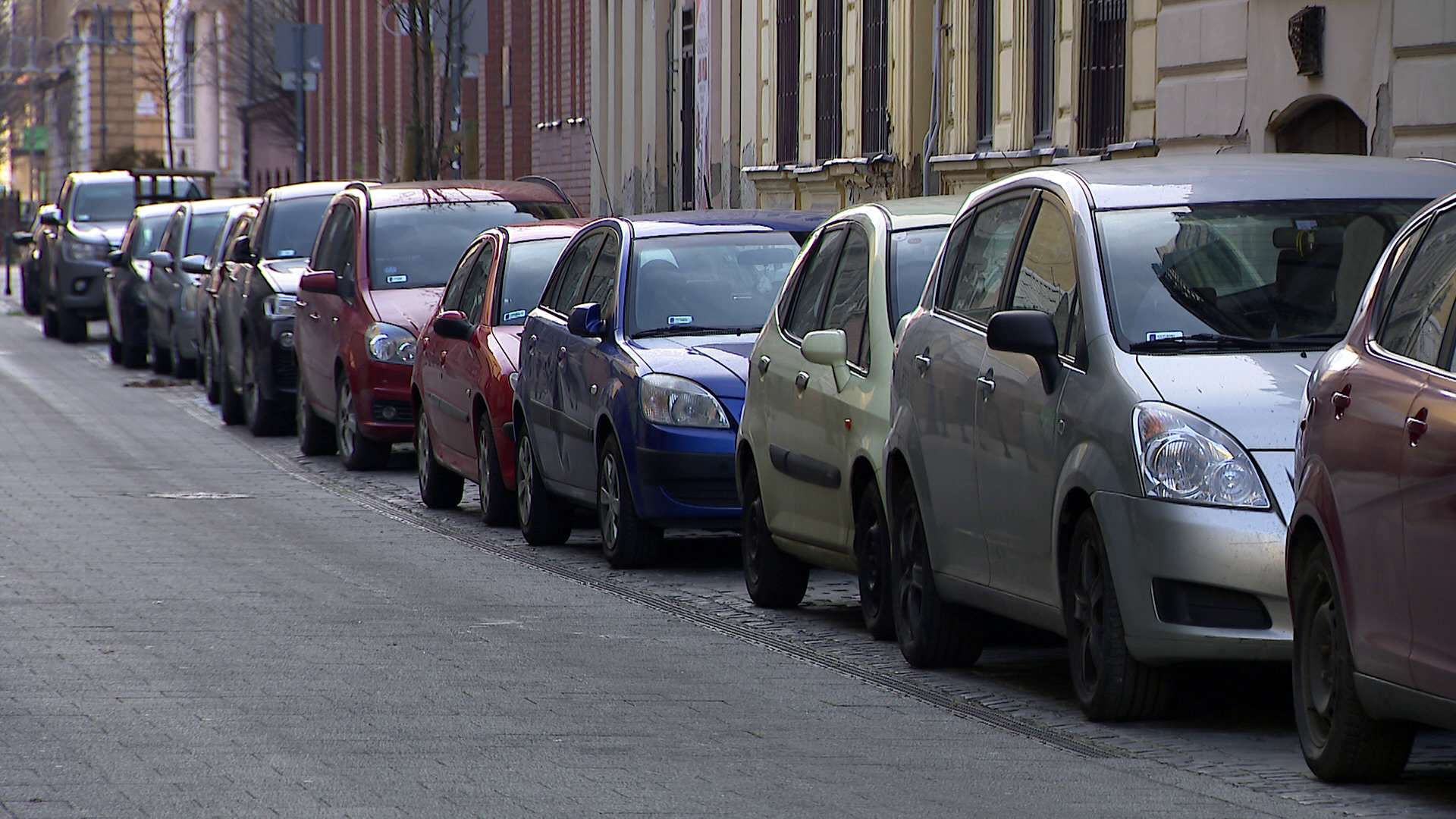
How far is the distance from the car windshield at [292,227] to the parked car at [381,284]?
98.7 inches

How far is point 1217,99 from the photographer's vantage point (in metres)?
16.8

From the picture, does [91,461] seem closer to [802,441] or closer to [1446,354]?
[802,441]

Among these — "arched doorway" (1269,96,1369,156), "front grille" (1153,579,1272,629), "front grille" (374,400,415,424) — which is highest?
"arched doorway" (1269,96,1369,156)

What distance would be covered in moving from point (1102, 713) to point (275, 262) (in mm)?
14404

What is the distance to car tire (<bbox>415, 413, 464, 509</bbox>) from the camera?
50.2 feet

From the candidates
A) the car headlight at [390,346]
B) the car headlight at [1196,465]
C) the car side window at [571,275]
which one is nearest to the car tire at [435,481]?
the car headlight at [390,346]

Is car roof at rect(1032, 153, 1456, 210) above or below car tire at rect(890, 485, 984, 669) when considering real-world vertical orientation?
above

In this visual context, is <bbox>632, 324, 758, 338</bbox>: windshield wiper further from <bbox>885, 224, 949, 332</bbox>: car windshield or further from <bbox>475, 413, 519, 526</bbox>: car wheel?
<bbox>885, 224, 949, 332</bbox>: car windshield

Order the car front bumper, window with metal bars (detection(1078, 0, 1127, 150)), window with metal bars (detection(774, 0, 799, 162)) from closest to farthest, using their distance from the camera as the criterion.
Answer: the car front bumper < window with metal bars (detection(1078, 0, 1127, 150)) < window with metal bars (detection(774, 0, 799, 162))

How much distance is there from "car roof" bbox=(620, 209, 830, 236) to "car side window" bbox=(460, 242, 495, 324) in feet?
6.14

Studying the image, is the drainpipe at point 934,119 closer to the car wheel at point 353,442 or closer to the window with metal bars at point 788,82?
the window with metal bars at point 788,82

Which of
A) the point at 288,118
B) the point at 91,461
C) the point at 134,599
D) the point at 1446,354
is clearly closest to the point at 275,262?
the point at 91,461

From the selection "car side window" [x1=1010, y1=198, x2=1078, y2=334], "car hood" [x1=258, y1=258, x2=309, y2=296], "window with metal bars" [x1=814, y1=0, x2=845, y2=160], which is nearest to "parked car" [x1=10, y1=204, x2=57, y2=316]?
"window with metal bars" [x1=814, y1=0, x2=845, y2=160]

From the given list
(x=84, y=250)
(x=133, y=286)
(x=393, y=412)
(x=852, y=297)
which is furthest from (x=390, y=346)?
(x=84, y=250)
